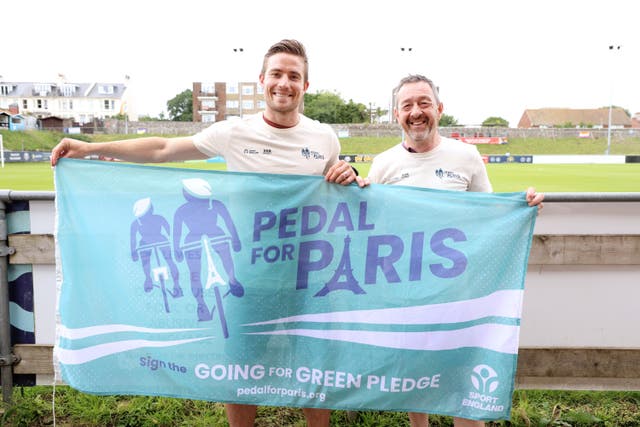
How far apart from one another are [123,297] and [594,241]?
2.84m

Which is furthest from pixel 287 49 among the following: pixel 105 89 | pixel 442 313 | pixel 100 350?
pixel 105 89

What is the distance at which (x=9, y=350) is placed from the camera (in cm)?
327

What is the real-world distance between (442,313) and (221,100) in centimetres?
9526

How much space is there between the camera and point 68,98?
89250 millimetres

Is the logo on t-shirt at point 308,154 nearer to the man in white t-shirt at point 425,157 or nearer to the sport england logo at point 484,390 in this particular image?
the man in white t-shirt at point 425,157

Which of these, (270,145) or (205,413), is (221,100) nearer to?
(205,413)

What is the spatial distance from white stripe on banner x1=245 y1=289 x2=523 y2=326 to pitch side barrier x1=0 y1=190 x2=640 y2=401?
602mm

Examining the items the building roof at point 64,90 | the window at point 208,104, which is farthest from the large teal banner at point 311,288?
the building roof at point 64,90

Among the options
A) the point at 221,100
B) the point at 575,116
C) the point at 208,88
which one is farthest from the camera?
the point at 575,116

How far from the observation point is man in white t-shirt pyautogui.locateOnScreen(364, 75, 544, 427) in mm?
2729

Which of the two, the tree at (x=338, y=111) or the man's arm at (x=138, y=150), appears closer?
the man's arm at (x=138, y=150)

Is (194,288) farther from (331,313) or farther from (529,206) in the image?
(529,206)

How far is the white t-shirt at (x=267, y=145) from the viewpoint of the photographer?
9.07 ft

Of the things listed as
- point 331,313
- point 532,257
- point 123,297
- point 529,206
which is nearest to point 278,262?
point 331,313
